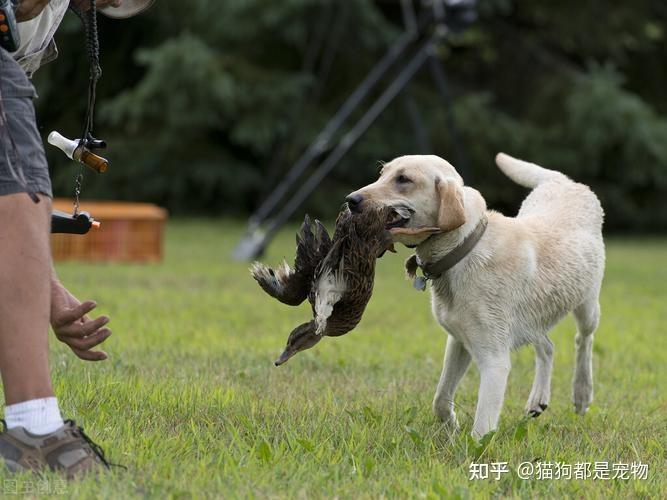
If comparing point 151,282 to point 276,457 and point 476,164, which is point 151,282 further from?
point 476,164

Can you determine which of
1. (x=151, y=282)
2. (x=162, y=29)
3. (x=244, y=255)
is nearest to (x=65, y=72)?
(x=162, y=29)

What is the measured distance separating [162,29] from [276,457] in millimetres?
19281

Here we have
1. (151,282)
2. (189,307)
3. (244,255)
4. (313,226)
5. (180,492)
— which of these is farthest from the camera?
(244,255)

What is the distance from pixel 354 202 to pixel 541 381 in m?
1.62

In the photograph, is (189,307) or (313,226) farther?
(189,307)

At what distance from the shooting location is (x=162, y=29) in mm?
21297

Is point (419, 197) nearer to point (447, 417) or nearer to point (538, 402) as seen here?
point (447, 417)

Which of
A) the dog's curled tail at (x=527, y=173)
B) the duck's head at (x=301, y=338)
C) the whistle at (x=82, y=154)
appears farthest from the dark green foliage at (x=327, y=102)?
the duck's head at (x=301, y=338)

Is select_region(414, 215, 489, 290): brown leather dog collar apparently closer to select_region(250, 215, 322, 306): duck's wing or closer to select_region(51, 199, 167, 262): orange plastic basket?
select_region(250, 215, 322, 306): duck's wing

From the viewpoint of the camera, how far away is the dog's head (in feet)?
12.6

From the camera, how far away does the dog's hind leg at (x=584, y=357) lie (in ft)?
15.8

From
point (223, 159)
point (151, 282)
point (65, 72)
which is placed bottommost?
point (223, 159)

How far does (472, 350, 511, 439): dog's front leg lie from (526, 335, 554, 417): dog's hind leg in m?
0.57

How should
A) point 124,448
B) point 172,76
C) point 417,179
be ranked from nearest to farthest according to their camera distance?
point 124,448 < point 417,179 < point 172,76
